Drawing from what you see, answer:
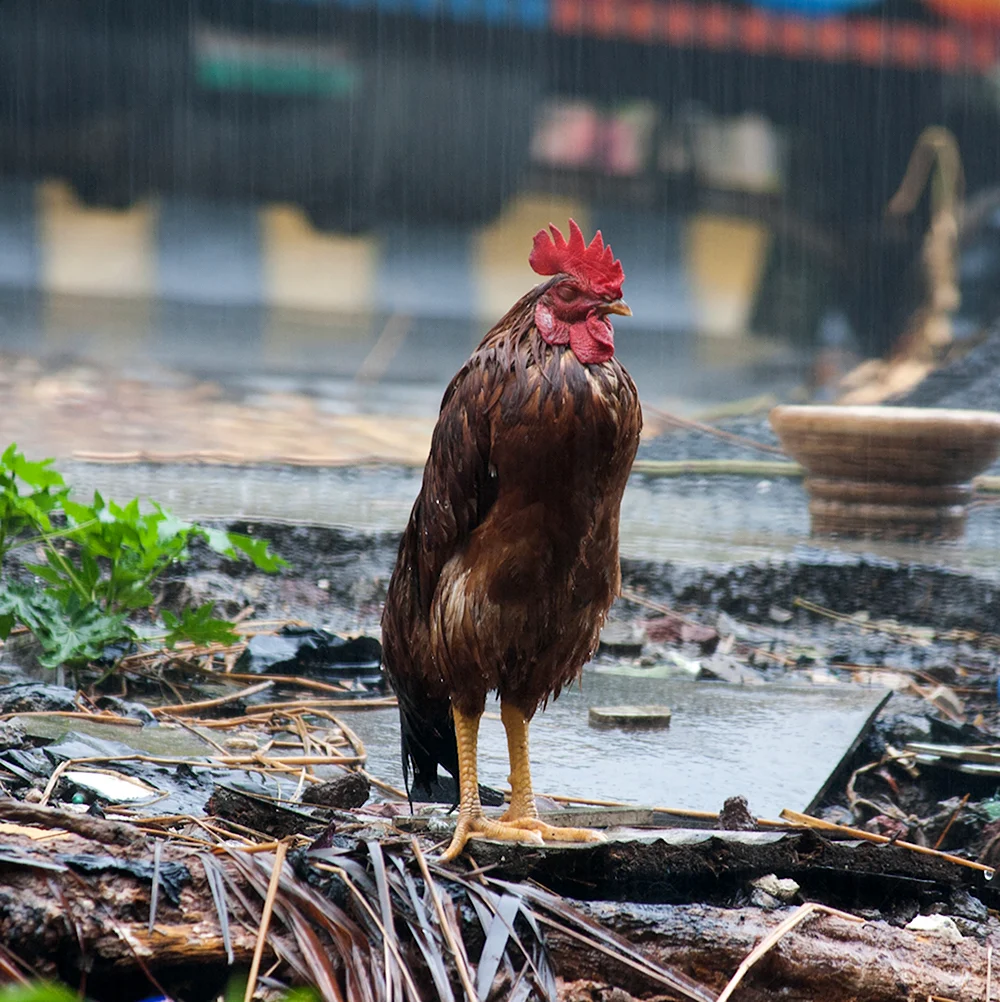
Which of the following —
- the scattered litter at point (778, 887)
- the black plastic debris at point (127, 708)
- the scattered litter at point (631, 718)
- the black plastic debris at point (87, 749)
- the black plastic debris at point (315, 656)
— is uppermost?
the scattered litter at point (778, 887)

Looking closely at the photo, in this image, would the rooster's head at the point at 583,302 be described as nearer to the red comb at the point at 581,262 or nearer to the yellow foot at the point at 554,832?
the red comb at the point at 581,262

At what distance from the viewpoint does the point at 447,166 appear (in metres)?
8.05

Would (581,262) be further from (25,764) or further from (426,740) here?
(25,764)

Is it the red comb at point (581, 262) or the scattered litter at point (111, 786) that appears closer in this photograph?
the red comb at point (581, 262)

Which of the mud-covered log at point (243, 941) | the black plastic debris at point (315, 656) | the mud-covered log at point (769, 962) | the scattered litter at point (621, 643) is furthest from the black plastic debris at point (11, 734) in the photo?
the scattered litter at point (621, 643)

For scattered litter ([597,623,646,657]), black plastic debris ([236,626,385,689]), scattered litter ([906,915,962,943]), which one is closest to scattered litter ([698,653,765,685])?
scattered litter ([597,623,646,657])

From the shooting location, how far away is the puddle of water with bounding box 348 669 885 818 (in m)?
3.36

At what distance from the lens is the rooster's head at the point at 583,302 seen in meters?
2.40

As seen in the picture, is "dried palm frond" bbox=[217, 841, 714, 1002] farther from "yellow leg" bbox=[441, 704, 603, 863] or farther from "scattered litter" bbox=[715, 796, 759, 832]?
"scattered litter" bbox=[715, 796, 759, 832]

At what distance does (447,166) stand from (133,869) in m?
6.77

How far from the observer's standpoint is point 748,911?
2125 millimetres

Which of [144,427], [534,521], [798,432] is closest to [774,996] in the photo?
[534,521]

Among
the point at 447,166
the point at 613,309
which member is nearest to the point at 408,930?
the point at 613,309

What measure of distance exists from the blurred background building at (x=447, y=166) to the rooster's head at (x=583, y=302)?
18.0ft
